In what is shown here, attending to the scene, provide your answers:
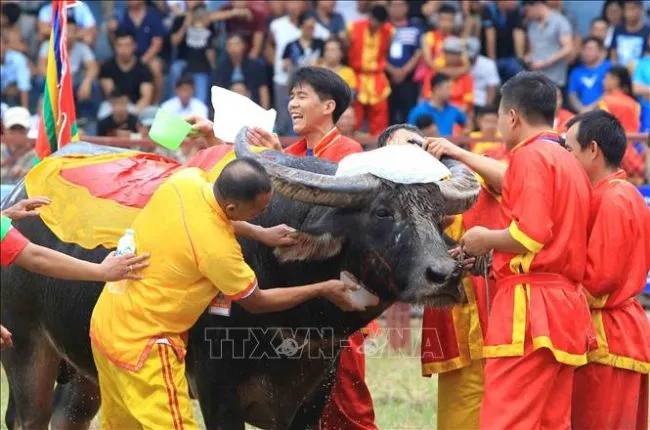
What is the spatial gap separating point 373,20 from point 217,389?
28.9 feet

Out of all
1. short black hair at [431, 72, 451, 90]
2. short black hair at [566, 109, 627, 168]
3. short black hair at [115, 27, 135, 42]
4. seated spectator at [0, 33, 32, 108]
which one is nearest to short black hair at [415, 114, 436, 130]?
short black hair at [431, 72, 451, 90]

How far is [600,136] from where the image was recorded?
640 cm

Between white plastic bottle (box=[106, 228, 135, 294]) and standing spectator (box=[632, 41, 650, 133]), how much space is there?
806 centimetres

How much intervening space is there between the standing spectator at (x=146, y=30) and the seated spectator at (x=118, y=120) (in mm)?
984

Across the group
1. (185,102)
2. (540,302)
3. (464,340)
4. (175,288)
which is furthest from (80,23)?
(540,302)

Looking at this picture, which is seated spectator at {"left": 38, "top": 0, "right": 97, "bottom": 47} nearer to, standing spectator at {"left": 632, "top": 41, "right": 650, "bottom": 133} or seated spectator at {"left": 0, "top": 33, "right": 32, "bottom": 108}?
seated spectator at {"left": 0, "top": 33, "right": 32, "bottom": 108}

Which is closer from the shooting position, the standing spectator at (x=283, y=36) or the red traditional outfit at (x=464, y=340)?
the red traditional outfit at (x=464, y=340)

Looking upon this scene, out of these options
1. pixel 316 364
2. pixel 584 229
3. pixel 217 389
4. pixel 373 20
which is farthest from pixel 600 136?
pixel 373 20

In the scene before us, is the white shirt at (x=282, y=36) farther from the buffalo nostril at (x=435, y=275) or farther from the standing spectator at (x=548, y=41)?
the buffalo nostril at (x=435, y=275)

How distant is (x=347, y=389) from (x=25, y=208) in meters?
1.88

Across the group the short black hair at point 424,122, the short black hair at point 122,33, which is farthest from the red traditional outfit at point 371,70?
the short black hair at point 122,33

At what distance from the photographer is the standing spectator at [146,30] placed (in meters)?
15.5

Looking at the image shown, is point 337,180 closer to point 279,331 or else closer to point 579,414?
point 279,331

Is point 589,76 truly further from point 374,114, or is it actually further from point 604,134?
point 604,134
